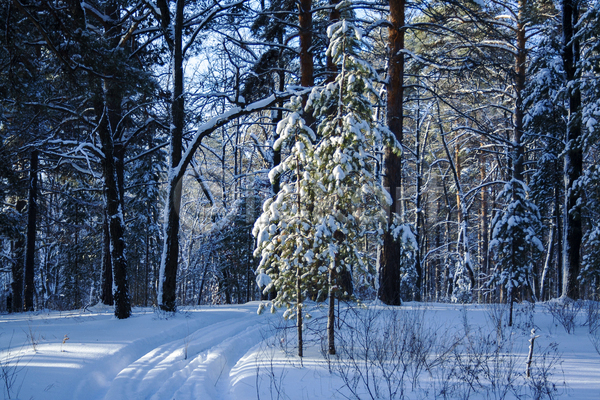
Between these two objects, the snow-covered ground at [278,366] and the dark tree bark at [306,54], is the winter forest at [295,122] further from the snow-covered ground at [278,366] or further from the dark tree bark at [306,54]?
the snow-covered ground at [278,366]

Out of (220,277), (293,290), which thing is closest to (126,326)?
(293,290)

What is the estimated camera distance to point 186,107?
10945mm

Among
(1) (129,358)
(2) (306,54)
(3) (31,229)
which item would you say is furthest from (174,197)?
(3) (31,229)

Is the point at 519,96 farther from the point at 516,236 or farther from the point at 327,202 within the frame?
the point at 327,202

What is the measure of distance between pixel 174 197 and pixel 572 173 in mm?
13107

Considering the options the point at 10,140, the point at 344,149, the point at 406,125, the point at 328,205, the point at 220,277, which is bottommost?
the point at 220,277

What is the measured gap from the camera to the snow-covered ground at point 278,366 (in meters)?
4.21

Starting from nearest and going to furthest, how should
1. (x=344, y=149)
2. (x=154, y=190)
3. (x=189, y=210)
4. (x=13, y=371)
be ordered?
(x=13, y=371), (x=344, y=149), (x=154, y=190), (x=189, y=210)

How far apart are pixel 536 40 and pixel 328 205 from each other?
15.8 meters

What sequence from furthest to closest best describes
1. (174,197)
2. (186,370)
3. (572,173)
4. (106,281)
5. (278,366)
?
(106,281), (572,173), (174,197), (278,366), (186,370)

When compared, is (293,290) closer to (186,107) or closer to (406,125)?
(186,107)

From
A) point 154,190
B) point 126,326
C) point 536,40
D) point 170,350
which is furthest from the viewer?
point 154,190

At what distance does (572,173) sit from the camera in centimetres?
1286

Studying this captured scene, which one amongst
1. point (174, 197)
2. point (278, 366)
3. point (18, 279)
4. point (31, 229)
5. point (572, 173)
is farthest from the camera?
point (18, 279)
